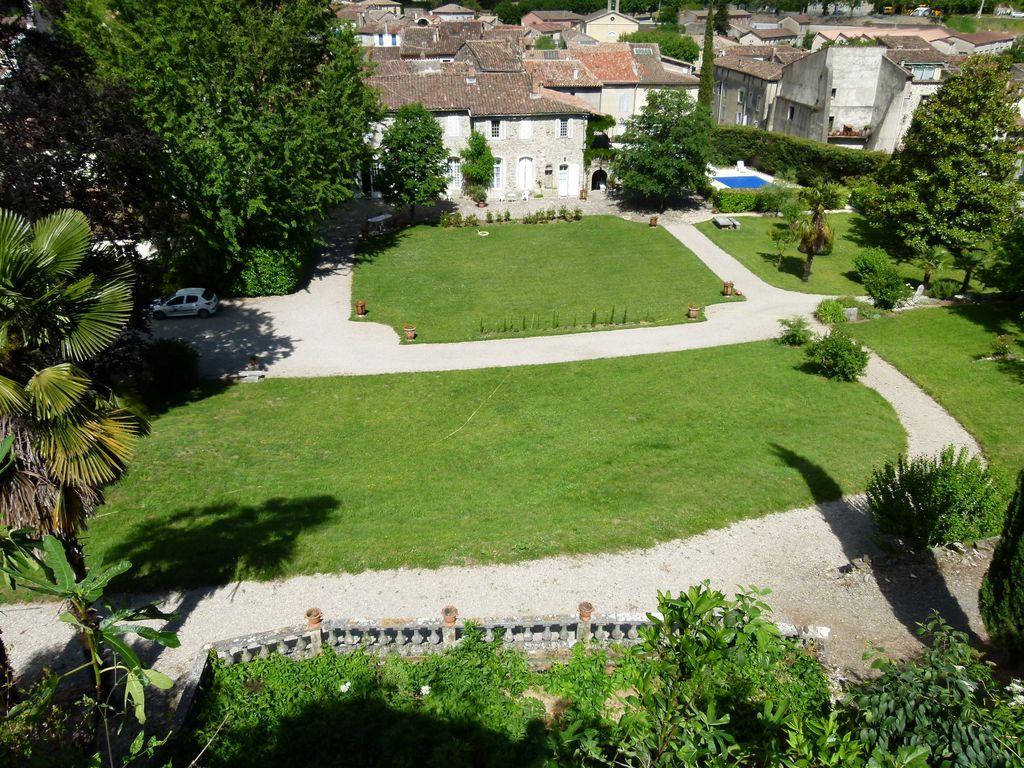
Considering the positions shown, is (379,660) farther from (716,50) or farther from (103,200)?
(716,50)

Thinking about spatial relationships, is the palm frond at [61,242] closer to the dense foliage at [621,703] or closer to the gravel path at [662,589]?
the dense foliage at [621,703]

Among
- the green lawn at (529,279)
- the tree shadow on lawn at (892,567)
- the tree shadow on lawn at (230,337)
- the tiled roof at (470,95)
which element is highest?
the tiled roof at (470,95)

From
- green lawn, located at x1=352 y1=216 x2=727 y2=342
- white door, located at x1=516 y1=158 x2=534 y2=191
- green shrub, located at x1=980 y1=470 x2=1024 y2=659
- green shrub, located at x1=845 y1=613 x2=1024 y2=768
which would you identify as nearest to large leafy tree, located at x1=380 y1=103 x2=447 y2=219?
green lawn, located at x1=352 y1=216 x2=727 y2=342

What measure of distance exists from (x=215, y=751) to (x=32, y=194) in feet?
45.0

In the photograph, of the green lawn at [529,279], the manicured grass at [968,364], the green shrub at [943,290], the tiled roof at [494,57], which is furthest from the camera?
the tiled roof at [494,57]

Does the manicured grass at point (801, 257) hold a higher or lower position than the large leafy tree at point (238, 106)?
lower

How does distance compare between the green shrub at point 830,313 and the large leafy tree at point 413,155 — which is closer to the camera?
the green shrub at point 830,313

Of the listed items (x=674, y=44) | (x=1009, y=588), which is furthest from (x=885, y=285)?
(x=674, y=44)

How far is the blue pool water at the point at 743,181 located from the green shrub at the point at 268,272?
1238 inches

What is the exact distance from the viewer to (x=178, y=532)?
49.4ft

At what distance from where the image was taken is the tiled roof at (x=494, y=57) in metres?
48.0

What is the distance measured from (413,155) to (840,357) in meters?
25.2

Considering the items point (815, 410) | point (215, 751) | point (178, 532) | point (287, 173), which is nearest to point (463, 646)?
point (215, 751)

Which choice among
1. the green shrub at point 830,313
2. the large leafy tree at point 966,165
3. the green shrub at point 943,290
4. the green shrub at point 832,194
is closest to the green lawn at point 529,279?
the green shrub at point 830,313
